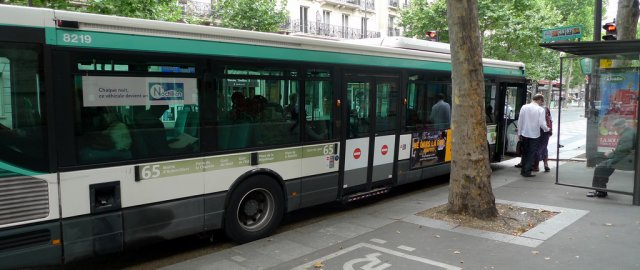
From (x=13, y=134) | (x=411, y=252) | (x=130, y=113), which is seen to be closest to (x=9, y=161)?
(x=13, y=134)

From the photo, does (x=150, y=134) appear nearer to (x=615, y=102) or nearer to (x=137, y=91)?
(x=137, y=91)

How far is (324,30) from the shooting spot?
37.6 metres

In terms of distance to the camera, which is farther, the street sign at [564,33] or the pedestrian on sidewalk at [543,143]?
the pedestrian on sidewalk at [543,143]

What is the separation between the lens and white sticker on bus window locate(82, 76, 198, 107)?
447 cm

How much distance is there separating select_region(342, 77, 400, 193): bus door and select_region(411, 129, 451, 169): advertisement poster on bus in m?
0.71

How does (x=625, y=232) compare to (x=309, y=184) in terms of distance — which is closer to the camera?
(x=625, y=232)

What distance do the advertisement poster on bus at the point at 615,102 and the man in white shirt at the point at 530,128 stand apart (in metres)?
1.50

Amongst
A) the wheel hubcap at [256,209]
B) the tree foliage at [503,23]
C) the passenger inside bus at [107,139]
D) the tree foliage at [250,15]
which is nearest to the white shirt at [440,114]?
the wheel hubcap at [256,209]

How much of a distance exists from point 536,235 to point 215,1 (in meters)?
28.0

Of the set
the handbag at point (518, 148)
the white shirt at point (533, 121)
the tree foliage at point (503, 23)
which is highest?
the tree foliage at point (503, 23)

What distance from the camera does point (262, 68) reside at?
5922 millimetres

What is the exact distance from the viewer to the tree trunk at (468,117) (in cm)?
639

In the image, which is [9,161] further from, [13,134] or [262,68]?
[262,68]

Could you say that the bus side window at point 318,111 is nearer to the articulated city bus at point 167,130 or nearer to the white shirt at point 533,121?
the articulated city bus at point 167,130
